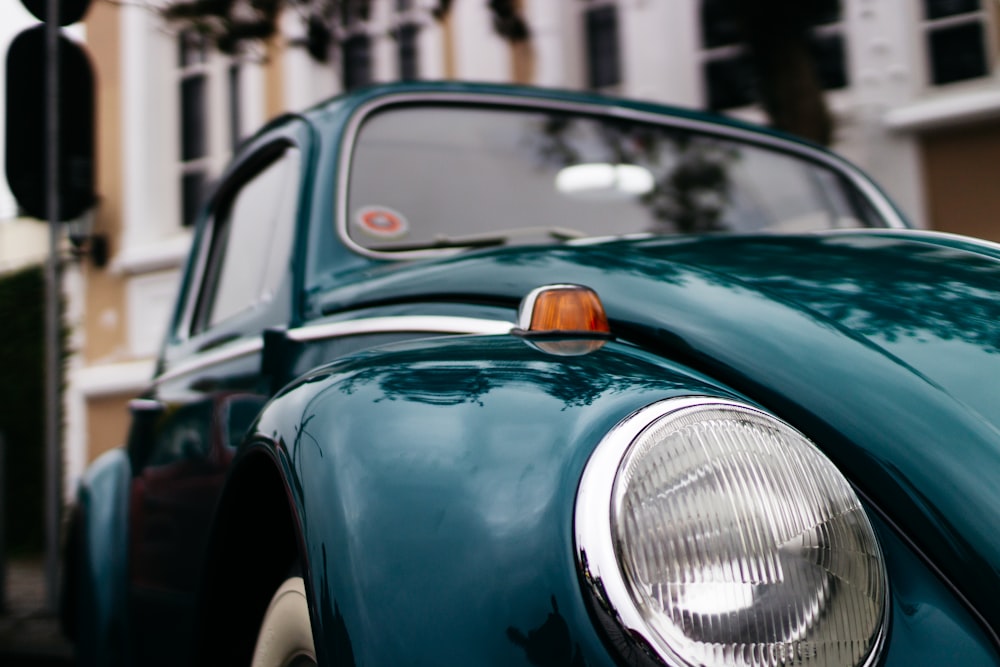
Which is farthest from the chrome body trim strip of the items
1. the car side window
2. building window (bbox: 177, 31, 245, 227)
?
building window (bbox: 177, 31, 245, 227)

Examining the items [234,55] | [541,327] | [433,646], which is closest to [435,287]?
[541,327]

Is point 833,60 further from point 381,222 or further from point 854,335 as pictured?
point 854,335

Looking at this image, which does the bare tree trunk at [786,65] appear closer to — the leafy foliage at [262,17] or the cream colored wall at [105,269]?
the leafy foliage at [262,17]

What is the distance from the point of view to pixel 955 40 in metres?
6.89

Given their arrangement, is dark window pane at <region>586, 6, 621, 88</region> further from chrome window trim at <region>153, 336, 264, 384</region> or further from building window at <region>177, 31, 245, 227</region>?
chrome window trim at <region>153, 336, 264, 384</region>

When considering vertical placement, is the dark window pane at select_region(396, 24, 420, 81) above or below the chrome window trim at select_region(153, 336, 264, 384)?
above

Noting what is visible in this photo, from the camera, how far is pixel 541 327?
1.46 m

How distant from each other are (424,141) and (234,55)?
10.4 ft

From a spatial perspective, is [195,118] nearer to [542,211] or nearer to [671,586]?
[542,211]

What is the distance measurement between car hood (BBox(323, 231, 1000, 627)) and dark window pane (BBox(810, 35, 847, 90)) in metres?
5.80

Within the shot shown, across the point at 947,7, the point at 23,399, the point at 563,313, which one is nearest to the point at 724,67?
the point at 947,7

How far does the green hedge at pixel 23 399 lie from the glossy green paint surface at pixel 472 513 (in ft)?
27.6

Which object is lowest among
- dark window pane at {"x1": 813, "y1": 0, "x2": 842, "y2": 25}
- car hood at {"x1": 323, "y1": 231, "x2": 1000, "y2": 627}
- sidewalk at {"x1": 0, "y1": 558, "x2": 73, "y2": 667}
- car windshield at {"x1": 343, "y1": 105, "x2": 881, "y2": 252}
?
sidewalk at {"x1": 0, "y1": 558, "x2": 73, "y2": 667}

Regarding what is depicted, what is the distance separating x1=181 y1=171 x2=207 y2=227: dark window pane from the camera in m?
10.6
